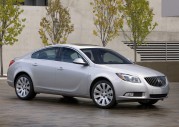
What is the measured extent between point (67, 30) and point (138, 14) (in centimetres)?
451

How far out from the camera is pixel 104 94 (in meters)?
14.5

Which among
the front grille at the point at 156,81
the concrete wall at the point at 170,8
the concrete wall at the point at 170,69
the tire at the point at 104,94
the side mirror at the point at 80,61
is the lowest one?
the concrete wall at the point at 170,69

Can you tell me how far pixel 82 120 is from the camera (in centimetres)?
1204

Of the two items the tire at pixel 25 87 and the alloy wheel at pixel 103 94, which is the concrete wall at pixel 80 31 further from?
the alloy wheel at pixel 103 94

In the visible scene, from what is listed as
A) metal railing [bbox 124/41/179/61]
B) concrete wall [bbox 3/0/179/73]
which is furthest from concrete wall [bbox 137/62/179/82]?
metal railing [bbox 124/41/179/61]

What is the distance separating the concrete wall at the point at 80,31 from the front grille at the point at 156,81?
82.6 ft

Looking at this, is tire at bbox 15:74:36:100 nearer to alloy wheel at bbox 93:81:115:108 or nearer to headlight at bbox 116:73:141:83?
alloy wheel at bbox 93:81:115:108

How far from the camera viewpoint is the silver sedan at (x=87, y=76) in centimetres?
1427

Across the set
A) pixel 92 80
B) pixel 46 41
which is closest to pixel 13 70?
pixel 92 80

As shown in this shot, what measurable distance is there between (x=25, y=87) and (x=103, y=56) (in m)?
2.38

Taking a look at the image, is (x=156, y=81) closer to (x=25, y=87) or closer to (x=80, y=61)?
(x=80, y=61)

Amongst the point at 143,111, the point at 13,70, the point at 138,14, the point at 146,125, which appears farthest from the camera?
the point at 138,14

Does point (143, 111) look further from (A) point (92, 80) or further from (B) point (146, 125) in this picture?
(B) point (146, 125)

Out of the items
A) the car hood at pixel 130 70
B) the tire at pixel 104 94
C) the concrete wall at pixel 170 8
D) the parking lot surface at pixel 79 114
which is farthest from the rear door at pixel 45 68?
the concrete wall at pixel 170 8
